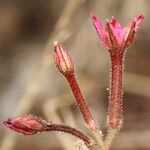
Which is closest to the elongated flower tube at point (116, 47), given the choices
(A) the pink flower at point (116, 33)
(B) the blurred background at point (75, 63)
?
(A) the pink flower at point (116, 33)

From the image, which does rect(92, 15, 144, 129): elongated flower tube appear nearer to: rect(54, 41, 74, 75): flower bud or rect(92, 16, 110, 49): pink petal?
rect(92, 16, 110, 49): pink petal

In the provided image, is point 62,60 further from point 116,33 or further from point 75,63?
point 75,63

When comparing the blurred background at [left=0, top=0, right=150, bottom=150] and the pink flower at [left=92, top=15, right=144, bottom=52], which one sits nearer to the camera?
the pink flower at [left=92, top=15, right=144, bottom=52]

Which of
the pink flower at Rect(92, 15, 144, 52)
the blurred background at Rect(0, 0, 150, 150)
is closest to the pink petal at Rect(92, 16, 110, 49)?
the pink flower at Rect(92, 15, 144, 52)

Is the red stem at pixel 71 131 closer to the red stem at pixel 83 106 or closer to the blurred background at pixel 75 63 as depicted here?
the red stem at pixel 83 106

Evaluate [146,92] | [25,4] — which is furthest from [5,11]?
[146,92]

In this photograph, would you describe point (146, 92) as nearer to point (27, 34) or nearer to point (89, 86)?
point (89, 86)
